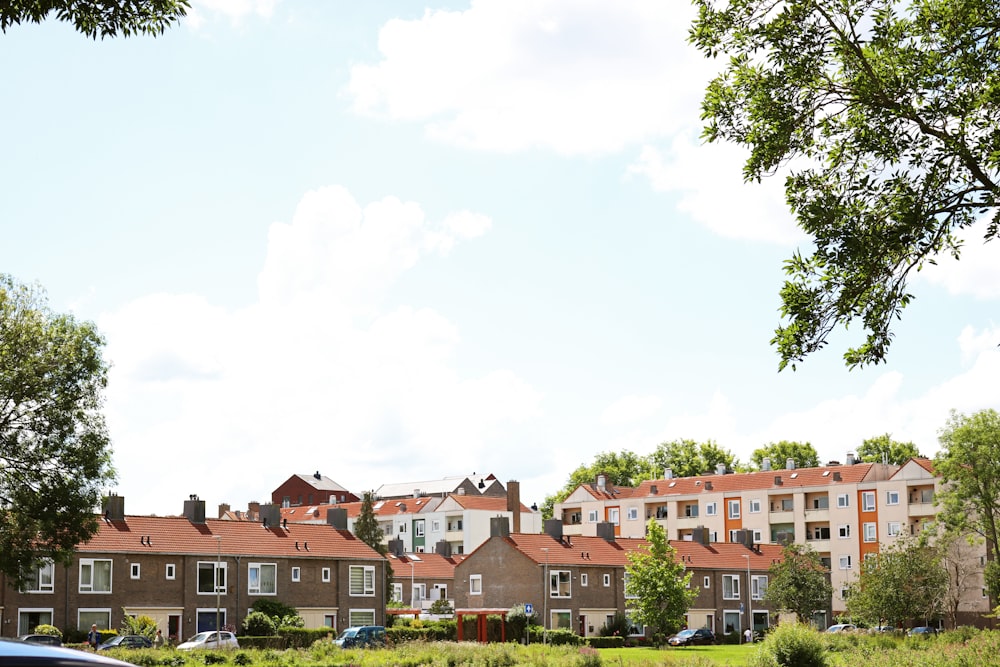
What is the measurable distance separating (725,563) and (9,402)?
62.3 metres

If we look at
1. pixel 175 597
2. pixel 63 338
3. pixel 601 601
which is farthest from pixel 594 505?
pixel 63 338

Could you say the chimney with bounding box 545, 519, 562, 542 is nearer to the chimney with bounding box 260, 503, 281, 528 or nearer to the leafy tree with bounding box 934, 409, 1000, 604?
the chimney with bounding box 260, 503, 281, 528

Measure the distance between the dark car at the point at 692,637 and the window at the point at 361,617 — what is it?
2033cm

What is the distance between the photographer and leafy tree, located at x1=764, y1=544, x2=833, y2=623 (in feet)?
271

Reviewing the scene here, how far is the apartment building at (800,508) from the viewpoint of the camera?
99.3m

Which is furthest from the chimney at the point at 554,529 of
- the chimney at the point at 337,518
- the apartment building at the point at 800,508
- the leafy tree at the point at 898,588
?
the leafy tree at the point at 898,588

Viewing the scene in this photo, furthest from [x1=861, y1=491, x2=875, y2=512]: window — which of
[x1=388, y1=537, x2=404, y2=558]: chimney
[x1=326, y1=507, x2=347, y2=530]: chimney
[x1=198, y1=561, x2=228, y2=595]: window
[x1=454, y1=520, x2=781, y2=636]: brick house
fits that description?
[x1=198, y1=561, x2=228, y2=595]: window

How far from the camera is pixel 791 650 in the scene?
111 feet

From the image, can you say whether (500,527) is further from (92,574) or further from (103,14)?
(103,14)

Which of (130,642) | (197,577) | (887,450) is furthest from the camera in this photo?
(887,450)

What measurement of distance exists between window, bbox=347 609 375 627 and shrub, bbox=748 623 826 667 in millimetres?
40630

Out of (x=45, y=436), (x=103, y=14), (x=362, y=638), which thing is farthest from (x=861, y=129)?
(x=362, y=638)

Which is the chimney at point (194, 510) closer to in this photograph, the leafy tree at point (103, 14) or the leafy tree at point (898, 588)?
the leafy tree at point (898, 588)

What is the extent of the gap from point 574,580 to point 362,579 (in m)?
16.0
